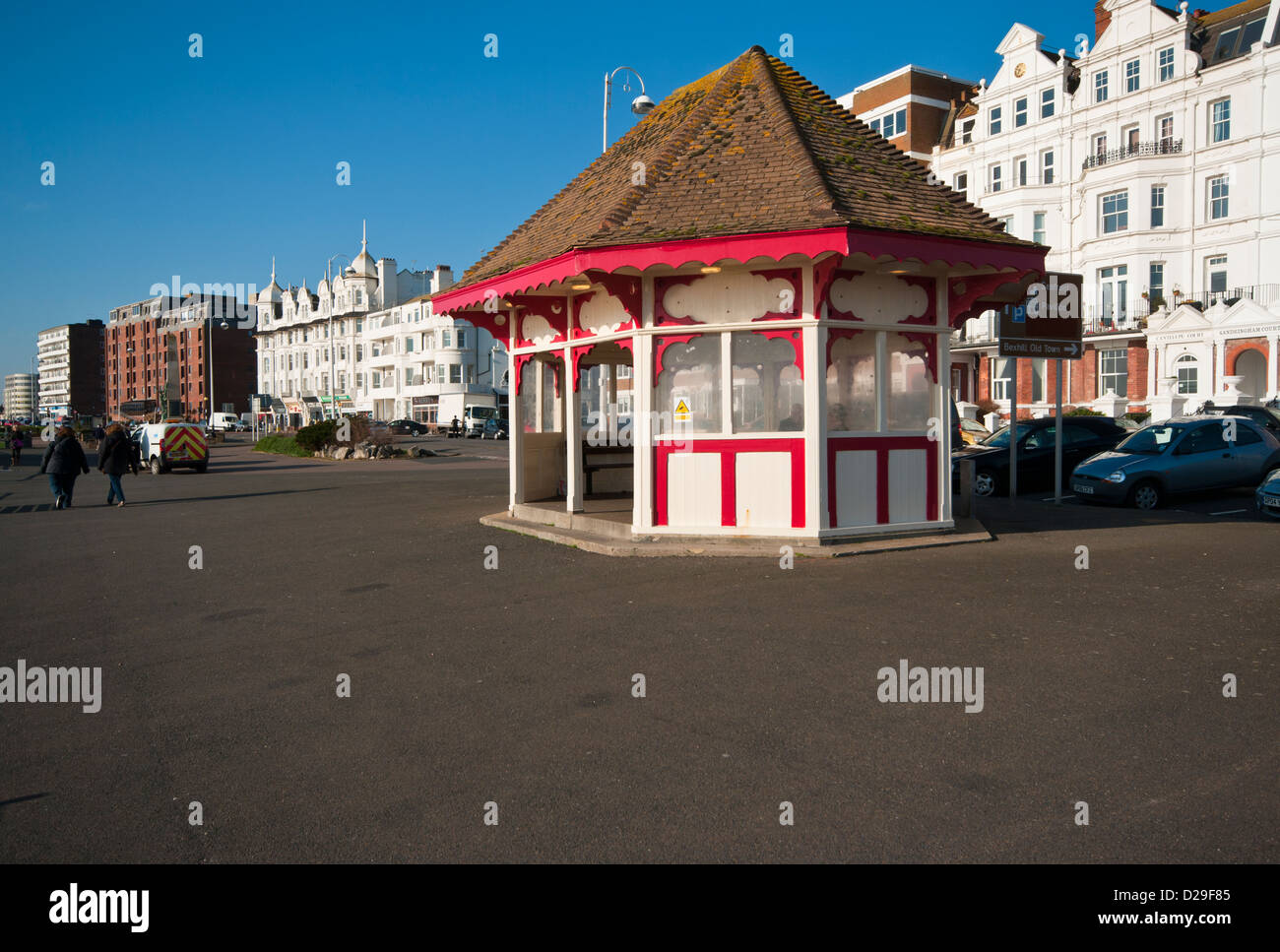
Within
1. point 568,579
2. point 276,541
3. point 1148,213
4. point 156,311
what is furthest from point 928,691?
point 156,311

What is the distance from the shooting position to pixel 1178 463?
635 inches

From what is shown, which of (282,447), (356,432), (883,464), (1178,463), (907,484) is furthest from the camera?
(282,447)

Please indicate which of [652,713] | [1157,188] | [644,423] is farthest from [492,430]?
[652,713]

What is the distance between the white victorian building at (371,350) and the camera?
79.4m

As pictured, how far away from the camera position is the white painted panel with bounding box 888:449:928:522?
11.6 meters

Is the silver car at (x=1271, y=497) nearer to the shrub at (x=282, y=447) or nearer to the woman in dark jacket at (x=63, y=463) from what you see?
the woman in dark jacket at (x=63, y=463)

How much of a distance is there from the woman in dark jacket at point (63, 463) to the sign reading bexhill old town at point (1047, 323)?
59.1ft

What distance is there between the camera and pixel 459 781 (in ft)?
14.6

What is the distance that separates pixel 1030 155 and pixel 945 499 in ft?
139

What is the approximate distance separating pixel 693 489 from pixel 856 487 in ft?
6.47

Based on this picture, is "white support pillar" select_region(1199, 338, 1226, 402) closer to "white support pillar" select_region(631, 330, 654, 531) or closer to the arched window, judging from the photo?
the arched window

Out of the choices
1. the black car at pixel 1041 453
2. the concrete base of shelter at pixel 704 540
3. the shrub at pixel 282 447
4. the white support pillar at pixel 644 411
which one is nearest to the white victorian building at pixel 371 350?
the shrub at pixel 282 447

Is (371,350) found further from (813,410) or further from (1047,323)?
(813,410)
